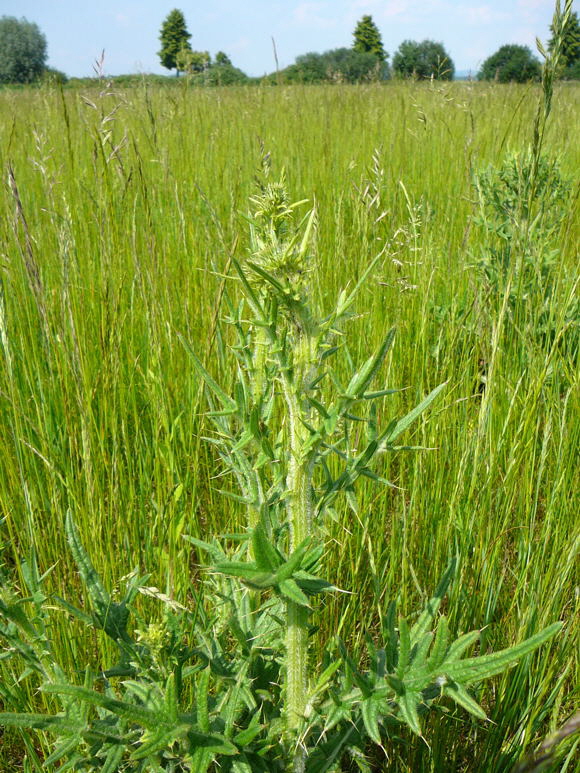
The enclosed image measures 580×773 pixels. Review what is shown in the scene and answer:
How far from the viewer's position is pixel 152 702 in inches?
28.0

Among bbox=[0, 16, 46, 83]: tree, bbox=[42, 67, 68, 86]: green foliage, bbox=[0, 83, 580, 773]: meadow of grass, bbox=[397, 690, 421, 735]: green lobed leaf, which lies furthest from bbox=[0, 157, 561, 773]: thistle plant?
bbox=[0, 16, 46, 83]: tree

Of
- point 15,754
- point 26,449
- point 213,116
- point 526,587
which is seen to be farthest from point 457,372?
point 213,116

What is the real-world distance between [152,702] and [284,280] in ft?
1.69

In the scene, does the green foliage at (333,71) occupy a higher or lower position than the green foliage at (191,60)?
higher

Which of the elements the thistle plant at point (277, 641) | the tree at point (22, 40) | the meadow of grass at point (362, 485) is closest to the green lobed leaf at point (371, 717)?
the thistle plant at point (277, 641)

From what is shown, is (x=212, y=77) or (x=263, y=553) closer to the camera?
(x=263, y=553)

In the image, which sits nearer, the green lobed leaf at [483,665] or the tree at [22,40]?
the green lobed leaf at [483,665]

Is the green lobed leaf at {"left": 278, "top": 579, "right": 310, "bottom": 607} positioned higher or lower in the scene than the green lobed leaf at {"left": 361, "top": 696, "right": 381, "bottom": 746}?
higher

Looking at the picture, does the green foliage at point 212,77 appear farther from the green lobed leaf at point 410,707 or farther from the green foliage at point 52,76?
the green lobed leaf at point 410,707

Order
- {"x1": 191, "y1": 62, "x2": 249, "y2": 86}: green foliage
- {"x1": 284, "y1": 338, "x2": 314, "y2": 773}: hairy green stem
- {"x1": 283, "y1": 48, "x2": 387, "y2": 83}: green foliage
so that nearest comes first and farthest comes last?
1. {"x1": 284, "y1": 338, "x2": 314, "y2": 773}: hairy green stem
2. {"x1": 191, "y1": 62, "x2": 249, "y2": 86}: green foliage
3. {"x1": 283, "y1": 48, "x2": 387, "y2": 83}: green foliage

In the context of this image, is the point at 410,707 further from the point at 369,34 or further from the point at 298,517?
the point at 369,34

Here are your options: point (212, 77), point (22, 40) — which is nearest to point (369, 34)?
point (22, 40)

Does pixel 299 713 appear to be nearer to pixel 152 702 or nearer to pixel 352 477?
pixel 152 702

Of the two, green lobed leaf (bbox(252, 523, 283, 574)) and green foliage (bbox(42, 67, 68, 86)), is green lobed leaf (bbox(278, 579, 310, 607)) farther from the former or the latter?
green foliage (bbox(42, 67, 68, 86))
